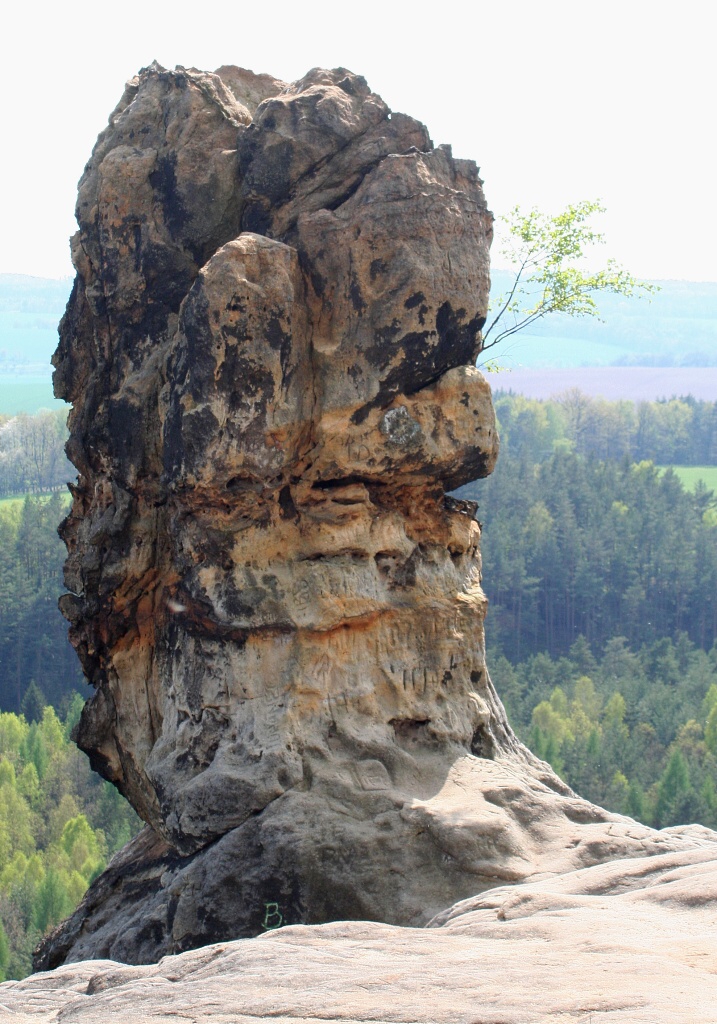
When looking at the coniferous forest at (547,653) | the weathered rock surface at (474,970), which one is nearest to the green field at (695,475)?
the coniferous forest at (547,653)

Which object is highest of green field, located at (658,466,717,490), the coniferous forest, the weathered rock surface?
the weathered rock surface

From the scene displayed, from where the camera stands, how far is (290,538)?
42.8 ft

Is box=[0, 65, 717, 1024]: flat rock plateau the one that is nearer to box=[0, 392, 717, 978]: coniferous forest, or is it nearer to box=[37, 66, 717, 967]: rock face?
box=[37, 66, 717, 967]: rock face

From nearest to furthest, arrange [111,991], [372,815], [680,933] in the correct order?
[680,933]
[111,991]
[372,815]

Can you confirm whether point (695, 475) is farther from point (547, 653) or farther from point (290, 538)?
point (290, 538)

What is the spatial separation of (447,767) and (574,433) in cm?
13724

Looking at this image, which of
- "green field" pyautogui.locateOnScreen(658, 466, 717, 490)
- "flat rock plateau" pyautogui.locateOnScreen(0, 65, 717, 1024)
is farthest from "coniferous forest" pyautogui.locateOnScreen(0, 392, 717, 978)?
"flat rock plateau" pyautogui.locateOnScreen(0, 65, 717, 1024)

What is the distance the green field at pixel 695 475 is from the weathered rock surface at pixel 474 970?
394ft

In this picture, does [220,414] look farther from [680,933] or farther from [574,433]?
[574,433]

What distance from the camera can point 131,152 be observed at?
13.9 m

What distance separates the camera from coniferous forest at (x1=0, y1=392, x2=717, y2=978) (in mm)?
48312

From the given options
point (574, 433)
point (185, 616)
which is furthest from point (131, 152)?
point (574, 433)

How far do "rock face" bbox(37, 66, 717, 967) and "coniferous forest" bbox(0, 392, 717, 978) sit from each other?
85.7 feet

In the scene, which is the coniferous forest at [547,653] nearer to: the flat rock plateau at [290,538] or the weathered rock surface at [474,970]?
the flat rock plateau at [290,538]
